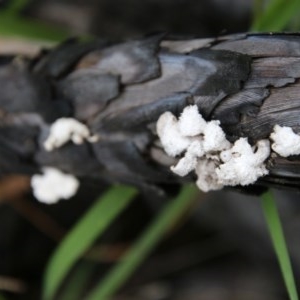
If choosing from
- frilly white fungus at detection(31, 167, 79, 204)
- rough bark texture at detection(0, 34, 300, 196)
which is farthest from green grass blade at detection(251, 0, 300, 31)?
frilly white fungus at detection(31, 167, 79, 204)

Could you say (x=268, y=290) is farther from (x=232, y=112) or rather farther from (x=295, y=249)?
(x=232, y=112)

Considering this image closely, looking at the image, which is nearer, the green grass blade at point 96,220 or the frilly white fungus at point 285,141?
the frilly white fungus at point 285,141

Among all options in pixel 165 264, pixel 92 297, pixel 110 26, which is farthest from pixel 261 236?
pixel 110 26

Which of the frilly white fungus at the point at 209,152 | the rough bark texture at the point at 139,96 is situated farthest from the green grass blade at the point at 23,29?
the frilly white fungus at the point at 209,152

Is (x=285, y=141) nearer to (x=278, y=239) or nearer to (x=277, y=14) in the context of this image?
(x=278, y=239)

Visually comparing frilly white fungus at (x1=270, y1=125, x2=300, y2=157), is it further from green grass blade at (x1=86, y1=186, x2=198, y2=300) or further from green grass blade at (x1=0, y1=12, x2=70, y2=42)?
green grass blade at (x1=0, y1=12, x2=70, y2=42)

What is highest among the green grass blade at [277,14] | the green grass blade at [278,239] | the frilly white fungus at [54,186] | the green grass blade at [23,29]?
the green grass blade at [23,29]

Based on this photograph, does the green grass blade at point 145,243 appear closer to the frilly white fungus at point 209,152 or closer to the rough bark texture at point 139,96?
the rough bark texture at point 139,96

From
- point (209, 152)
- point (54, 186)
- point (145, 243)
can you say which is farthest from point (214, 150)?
point (145, 243)

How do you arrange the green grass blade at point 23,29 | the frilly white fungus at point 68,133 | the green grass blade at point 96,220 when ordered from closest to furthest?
the frilly white fungus at point 68,133 → the green grass blade at point 96,220 → the green grass blade at point 23,29
